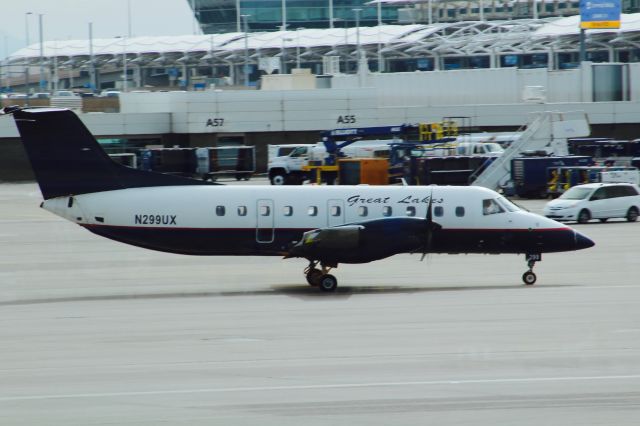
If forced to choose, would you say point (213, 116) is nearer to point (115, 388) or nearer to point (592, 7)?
point (592, 7)

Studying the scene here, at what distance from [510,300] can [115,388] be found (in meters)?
10.7

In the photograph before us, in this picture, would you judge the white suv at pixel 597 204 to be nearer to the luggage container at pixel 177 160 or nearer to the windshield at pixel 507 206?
the windshield at pixel 507 206

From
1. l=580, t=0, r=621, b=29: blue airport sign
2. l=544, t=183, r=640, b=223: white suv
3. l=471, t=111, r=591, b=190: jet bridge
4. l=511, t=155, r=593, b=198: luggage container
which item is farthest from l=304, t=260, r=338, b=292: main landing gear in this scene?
l=580, t=0, r=621, b=29: blue airport sign

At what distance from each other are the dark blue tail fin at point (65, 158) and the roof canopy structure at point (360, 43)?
73.8 meters

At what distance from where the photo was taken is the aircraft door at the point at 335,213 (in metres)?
24.6

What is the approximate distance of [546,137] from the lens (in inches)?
2287

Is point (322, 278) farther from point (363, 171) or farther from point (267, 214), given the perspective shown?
point (363, 171)

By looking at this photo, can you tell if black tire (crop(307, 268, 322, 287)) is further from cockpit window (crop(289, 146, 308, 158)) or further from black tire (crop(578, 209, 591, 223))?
cockpit window (crop(289, 146, 308, 158))

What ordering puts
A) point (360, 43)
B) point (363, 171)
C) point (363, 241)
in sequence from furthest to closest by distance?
1. point (360, 43)
2. point (363, 171)
3. point (363, 241)

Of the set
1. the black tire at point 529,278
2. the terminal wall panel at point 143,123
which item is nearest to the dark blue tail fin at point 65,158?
the black tire at point 529,278

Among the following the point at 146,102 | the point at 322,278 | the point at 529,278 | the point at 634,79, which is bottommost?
the point at 529,278

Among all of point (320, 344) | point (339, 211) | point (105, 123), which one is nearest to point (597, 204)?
point (339, 211)

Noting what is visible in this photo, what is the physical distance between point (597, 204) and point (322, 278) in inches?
822

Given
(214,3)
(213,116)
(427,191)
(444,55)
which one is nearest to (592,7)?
(444,55)
